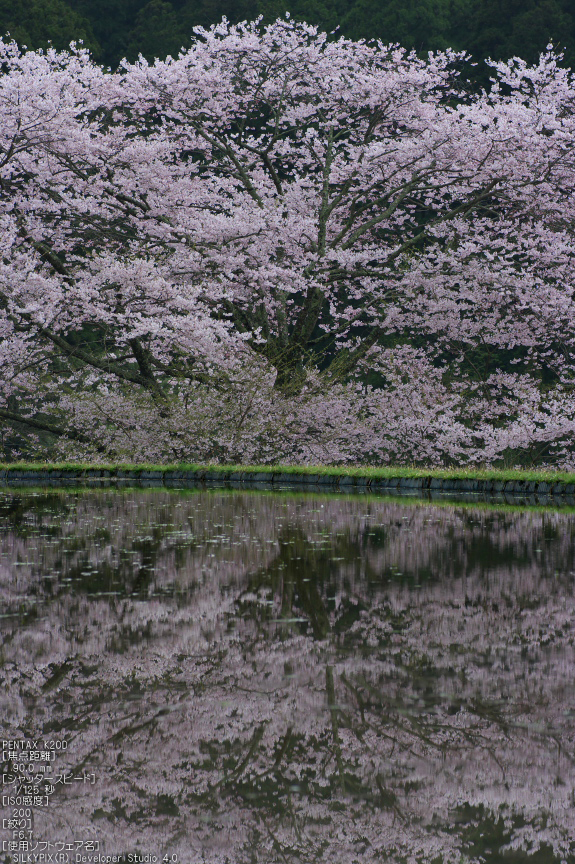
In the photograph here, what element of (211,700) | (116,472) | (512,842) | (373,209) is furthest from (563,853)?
(373,209)

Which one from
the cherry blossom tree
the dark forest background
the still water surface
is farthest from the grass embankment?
the dark forest background

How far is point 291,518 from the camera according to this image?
11641 mm

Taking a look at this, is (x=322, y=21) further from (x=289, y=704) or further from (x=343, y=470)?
(x=289, y=704)

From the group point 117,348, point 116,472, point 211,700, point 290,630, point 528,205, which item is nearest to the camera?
point 211,700

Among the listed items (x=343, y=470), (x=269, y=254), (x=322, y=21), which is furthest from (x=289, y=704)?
(x=322, y=21)

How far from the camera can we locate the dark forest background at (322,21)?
31359 millimetres

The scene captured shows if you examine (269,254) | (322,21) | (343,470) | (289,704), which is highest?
(322,21)

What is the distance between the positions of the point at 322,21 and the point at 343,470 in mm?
23644

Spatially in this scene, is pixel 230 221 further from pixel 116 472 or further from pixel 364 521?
pixel 364 521

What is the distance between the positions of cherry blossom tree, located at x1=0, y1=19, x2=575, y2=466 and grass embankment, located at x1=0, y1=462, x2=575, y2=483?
6.35 ft

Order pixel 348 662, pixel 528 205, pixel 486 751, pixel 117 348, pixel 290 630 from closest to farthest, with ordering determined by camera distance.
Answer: pixel 486 751, pixel 348 662, pixel 290 630, pixel 528 205, pixel 117 348

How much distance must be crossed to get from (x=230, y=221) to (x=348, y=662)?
16010 mm

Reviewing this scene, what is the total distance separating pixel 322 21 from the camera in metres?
35.3

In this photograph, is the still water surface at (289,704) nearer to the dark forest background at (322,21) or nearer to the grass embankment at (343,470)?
the grass embankment at (343,470)
